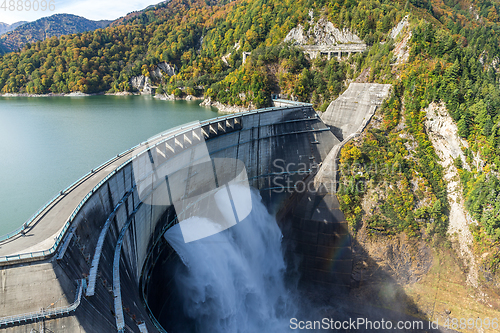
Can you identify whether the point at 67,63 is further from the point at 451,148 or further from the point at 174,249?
the point at 451,148

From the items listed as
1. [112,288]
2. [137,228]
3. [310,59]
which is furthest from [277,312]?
[310,59]

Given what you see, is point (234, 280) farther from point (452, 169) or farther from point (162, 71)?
point (162, 71)

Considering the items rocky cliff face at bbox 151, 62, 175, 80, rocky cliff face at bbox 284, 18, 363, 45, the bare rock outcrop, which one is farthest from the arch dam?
rocky cliff face at bbox 151, 62, 175, 80

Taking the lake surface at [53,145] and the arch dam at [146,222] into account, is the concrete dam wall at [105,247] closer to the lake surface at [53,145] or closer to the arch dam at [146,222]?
the arch dam at [146,222]

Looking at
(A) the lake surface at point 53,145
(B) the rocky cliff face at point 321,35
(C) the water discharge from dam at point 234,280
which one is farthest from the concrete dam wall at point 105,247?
(B) the rocky cliff face at point 321,35

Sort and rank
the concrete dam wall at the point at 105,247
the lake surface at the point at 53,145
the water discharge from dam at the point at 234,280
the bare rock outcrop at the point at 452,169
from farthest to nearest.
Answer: the bare rock outcrop at the point at 452,169
the lake surface at the point at 53,145
the water discharge from dam at the point at 234,280
the concrete dam wall at the point at 105,247

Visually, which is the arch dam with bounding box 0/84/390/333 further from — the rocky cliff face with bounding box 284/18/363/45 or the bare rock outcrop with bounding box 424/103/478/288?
the rocky cliff face with bounding box 284/18/363/45
